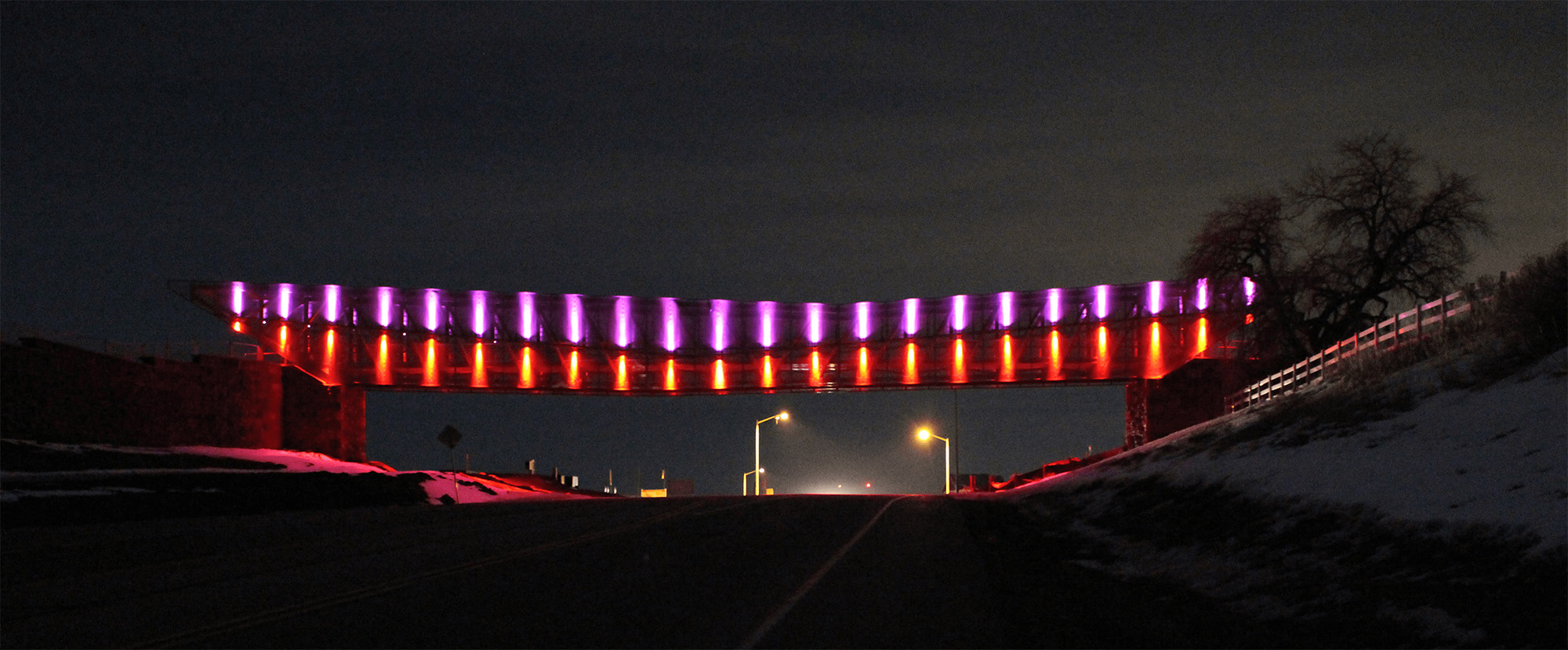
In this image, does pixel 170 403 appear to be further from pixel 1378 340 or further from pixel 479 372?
pixel 1378 340

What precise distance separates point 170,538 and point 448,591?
11099 millimetres

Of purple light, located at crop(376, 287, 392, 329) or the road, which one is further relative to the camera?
purple light, located at crop(376, 287, 392, 329)

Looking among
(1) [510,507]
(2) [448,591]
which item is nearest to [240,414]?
(1) [510,507]

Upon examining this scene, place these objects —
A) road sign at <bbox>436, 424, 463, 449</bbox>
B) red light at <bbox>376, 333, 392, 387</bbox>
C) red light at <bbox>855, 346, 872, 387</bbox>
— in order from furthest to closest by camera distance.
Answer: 1. red light at <bbox>855, 346, 872, 387</bbox>
2. red light at <bbox>376, 333, 392, 387</bbox>
3. road sign at <bbox>436, 424, 463, 449</bbox>

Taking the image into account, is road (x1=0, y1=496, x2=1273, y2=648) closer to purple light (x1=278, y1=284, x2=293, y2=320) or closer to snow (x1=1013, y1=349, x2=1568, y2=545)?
snow (x1=1013, y1=349, x2=1568, y2=545)

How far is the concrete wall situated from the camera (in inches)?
1661

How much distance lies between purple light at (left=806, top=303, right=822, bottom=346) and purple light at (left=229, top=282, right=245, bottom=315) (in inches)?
1279

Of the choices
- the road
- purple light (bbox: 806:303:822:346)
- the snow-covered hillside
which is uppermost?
purple light (bbox: 806:303:822:346)

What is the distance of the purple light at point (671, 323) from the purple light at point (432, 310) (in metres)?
13.3

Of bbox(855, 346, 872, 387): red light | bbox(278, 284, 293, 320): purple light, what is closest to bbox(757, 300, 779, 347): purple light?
bbox(855, 346, 872, 387): red light

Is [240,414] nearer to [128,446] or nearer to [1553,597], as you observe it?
[128,446]

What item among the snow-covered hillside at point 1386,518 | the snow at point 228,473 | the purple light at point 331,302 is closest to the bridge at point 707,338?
the purple light at point 331,302

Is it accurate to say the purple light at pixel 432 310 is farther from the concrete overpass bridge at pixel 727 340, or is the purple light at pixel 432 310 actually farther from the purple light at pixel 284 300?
the purple light at pixel 284 300

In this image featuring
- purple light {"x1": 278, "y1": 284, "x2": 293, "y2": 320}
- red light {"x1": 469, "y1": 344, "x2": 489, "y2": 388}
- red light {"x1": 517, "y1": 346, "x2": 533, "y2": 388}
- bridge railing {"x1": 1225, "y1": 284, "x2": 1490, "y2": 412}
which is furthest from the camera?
red light {"x1": 517, "y1": 346, "x2": 533, "y2": 388}
